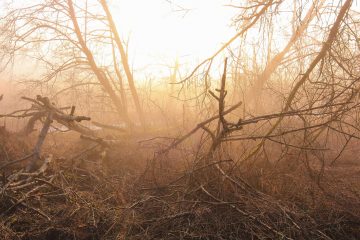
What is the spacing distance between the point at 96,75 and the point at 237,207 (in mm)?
7560

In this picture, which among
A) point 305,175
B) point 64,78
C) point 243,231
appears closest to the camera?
point 243,231

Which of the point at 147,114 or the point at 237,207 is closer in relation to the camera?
the point at 237,207

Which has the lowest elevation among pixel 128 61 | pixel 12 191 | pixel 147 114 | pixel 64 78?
pixel 12 191

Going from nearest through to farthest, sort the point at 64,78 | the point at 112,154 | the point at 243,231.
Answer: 1. the point at 243,231
2. the point at 112,154
3. the point at 64,78

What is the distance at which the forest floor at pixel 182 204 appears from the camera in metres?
3.78

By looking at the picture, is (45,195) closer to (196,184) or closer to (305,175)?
(196,184)

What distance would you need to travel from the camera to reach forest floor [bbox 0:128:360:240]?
3775 millimetres

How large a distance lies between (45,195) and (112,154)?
290 centimetres

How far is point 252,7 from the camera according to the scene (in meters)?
4.50

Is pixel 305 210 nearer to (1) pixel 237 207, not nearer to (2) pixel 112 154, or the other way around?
(1) pixel 237 207

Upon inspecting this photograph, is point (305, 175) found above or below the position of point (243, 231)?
above

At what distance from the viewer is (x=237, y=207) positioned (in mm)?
4055

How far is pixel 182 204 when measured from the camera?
13.9 feet

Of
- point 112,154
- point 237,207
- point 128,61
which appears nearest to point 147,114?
point 128,61
